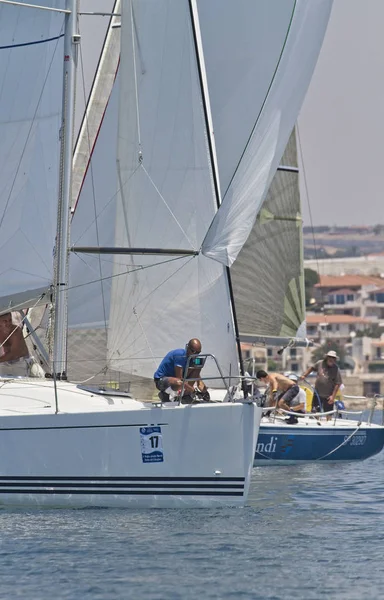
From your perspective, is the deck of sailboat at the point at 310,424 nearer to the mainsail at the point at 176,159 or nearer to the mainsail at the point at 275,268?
the mainsail at the point at 176,159

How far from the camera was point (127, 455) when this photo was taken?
1206cm

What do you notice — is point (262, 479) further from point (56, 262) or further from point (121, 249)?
point (56, 262)

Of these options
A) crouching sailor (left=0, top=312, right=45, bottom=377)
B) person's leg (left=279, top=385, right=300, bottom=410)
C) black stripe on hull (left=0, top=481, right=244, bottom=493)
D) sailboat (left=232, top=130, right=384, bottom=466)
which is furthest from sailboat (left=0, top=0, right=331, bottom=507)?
person's leg (left=279, top=385, right=300, bottom=410)

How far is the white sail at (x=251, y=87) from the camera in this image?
1399cm

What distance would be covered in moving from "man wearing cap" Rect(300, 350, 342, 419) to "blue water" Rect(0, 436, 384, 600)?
682 centimetres

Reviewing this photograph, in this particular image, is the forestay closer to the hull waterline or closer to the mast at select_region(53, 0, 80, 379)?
the mast at select_region(53, 0, 80, 379)

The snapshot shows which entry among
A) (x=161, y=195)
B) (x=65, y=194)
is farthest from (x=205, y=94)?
(x=65, y=194)

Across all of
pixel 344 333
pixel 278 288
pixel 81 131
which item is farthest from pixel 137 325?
pixel 344 333

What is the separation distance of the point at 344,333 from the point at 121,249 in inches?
4369

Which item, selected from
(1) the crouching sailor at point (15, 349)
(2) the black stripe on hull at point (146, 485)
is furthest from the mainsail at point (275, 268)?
(2) the black stripe on hull at point (146, 485)

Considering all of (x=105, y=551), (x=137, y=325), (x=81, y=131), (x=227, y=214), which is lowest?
(x=105, y=551)

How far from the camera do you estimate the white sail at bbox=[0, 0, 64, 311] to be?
1360 cm

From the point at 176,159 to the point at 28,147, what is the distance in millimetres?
2305

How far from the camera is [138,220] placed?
15.6m
